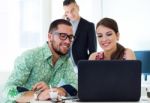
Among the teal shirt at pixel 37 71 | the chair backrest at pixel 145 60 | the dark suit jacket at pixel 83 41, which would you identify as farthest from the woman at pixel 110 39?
the chair backrest at pixel 145 60

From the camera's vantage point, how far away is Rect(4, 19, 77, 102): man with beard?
2.03m

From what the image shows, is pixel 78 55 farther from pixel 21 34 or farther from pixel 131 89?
pixel 131 89

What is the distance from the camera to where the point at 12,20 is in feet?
14.6

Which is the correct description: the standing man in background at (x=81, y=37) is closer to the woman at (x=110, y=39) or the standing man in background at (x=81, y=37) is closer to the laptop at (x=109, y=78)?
the woman at (x=110, y=39)

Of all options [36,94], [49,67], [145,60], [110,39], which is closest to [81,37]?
[145,60]

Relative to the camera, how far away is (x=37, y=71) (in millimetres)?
2180

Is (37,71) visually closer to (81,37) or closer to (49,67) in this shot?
(49,67)

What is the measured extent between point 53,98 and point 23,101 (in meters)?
0.25

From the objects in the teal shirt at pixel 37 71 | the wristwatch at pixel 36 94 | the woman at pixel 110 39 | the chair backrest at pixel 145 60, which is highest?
the woman at pixel 110 39

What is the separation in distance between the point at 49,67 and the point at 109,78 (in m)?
0.68

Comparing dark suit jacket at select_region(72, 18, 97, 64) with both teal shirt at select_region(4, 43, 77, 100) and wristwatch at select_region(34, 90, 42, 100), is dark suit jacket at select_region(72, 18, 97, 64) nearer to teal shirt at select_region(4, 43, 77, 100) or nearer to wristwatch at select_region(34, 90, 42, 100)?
teal shirt at select_region(4, 43, 77, 100)

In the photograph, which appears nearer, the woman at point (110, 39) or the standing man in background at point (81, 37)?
the woman at point (110, 39)

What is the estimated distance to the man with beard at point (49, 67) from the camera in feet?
6.67

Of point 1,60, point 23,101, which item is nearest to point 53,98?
point 23,101
